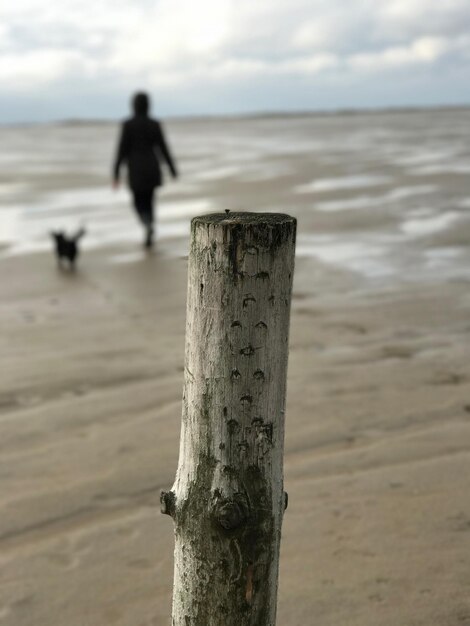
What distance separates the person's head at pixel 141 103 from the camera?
8875 mm

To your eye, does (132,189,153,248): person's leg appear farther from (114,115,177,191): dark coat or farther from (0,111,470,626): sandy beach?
(0,111,470,626): sandy beach

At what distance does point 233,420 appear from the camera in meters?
2.01

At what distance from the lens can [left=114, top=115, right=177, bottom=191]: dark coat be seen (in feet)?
30.1

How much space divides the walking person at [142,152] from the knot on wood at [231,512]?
7.52 metres

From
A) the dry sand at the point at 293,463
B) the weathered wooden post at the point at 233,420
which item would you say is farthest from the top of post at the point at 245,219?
the dry sand at the point at 293,463

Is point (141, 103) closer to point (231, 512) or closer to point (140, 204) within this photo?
point (140, 204)

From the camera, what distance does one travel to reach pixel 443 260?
8.47 meters

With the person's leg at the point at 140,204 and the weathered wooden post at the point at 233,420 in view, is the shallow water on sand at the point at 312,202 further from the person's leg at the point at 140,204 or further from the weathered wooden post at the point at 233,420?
the weathered wooden post at the point at 233,420

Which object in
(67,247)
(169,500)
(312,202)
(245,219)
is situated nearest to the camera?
(245,219)

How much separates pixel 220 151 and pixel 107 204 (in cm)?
1484

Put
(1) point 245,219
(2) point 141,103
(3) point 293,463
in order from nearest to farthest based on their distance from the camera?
(1) point 245,219, (3) point 293,463, (2) point 141,103

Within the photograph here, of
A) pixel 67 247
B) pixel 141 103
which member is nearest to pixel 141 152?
pixel 141 103

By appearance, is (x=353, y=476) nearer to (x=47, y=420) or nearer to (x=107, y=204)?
(x=47, y=420)

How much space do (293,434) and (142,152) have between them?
5.77 meters
